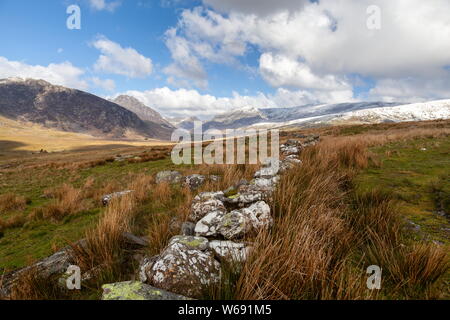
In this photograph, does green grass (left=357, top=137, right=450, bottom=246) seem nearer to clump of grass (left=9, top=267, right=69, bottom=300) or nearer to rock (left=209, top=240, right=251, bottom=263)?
rock (left=209, top=240, right=251, bottom=263)

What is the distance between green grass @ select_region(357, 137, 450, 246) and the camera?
3344 millimetres

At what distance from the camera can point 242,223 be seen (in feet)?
10.2

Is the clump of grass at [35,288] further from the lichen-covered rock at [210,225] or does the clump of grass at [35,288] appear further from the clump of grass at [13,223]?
the clump of grass at [13,223]

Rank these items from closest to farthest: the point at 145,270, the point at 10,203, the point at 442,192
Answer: the point at 145,270 → the point at 442,192 → the point at 10,203

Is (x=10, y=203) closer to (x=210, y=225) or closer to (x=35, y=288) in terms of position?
(x=35, y=288)

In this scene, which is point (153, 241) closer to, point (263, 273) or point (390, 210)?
point (263, 273)

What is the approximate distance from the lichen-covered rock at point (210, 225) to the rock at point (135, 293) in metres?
1.14

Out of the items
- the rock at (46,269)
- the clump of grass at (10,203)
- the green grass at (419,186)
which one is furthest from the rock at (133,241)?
the clump of grass at (10,203)

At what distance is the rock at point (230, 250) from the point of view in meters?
2.48

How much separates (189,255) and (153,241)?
1.07 metres

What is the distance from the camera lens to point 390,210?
11.0ft

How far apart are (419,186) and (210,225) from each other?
516 cm

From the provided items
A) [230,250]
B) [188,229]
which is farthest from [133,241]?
[230,250]
